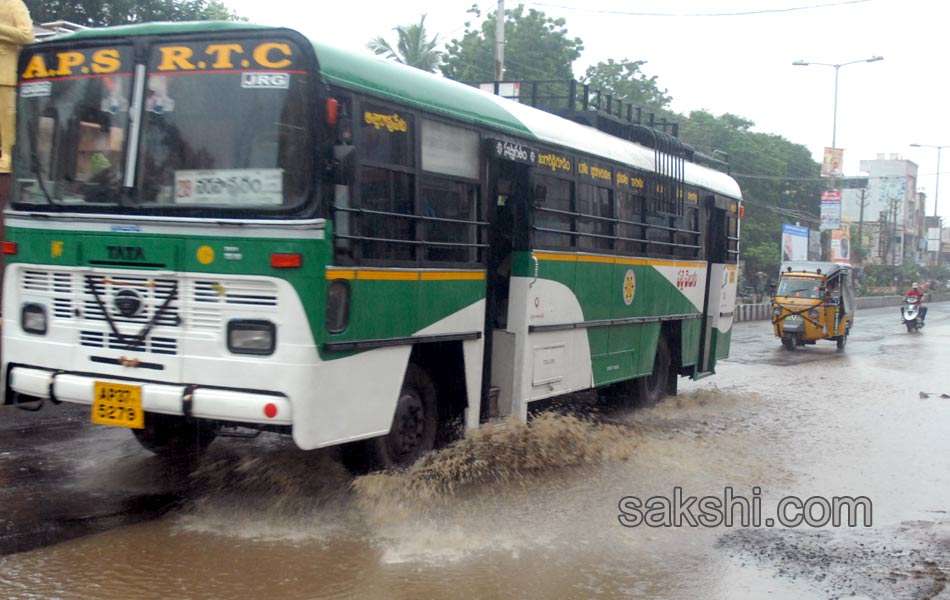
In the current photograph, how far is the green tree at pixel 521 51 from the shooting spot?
134 ft

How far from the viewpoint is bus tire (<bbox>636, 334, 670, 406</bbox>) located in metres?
11.2

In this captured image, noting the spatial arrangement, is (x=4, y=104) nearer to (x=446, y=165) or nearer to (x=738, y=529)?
(x=446, y=165)

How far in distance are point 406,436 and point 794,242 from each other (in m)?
40.3

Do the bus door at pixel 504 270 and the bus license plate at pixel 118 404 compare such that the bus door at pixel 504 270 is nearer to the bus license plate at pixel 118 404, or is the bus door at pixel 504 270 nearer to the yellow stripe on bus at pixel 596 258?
the yellow stripe on bus at pixel 596 258

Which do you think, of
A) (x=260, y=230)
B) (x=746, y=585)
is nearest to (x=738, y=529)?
(x=746, y=585)

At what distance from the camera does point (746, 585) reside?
5.39 m

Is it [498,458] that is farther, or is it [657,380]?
[657,380]

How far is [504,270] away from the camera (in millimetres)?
7953

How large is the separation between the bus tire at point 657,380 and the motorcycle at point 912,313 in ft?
65.1

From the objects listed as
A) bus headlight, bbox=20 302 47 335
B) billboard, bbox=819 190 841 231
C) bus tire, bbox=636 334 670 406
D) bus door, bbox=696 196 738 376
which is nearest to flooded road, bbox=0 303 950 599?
bus headlight, bbox=20 302 47 335

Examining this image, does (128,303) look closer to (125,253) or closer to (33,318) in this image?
(125,253)

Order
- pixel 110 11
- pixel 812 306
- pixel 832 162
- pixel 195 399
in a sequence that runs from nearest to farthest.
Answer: pixel 195 399
pixel 812 306
pixel 110 11
pixel 832 162
